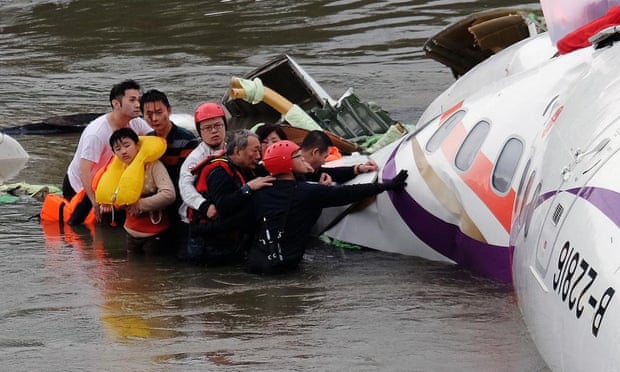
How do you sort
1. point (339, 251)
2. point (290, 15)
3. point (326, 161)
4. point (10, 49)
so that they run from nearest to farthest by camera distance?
point (339, 251)
point (326, 161)
point (10, 49)
point (290, 15)

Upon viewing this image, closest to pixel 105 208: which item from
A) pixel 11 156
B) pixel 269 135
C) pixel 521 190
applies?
pixel 269 135

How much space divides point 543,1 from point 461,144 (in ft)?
4.08

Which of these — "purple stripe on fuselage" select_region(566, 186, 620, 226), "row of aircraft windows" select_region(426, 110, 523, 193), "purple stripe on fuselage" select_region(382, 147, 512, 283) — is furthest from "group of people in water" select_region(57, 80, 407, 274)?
"purple stripe on fuselage" select_region(566, 186, 620, 226)

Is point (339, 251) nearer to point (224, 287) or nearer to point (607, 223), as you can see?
point (224, 287)

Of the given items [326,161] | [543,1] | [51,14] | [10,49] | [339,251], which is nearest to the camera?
[543,1]

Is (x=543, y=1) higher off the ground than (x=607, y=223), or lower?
higher

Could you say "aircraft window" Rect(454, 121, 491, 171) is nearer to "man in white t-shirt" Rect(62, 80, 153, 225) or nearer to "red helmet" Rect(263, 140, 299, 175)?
"red helmet" Rect(263, 140, 299, 175)

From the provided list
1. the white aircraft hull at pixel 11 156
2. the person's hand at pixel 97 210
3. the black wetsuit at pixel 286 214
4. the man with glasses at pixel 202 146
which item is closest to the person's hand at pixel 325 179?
the black wetsuit at pixel 286 214

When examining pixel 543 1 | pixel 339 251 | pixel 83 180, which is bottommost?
pixel 339 251

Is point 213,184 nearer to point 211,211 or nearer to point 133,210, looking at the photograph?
point 211,211

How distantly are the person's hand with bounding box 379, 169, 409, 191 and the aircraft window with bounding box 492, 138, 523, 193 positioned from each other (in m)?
1.36

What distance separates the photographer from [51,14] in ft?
99.9

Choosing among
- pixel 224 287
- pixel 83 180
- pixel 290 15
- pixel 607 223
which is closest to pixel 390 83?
pixel 290 15

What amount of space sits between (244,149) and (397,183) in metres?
1.27
